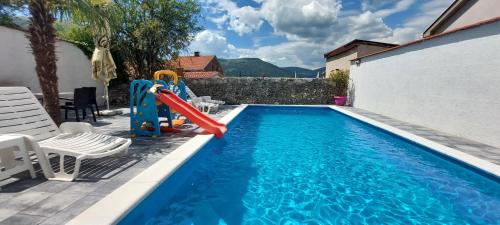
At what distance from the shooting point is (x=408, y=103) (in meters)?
9.14

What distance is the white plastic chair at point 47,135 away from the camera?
3248mm

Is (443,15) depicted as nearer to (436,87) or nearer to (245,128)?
(436,87)

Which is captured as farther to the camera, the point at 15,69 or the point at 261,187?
the point at 15,69

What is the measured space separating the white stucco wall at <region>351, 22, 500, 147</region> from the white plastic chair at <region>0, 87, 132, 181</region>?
793 cm

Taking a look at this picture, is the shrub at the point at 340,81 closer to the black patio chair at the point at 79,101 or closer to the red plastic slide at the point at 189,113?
the red plastic slide at the point at 189,113

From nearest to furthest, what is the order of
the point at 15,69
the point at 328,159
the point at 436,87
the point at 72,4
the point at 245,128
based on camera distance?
the point at 72,4 → the point at 328,159 → the point at 436,87 → the point at 15,69 → the point at 245,128

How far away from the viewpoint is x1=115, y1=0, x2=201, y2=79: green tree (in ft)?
43.8

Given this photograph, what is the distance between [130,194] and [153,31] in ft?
40.6

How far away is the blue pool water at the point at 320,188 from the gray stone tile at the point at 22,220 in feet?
2.44

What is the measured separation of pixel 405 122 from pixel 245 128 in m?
5.80

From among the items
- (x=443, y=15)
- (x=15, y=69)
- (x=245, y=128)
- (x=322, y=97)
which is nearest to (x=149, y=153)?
(x=245, y=128)

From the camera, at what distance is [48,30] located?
5.01m

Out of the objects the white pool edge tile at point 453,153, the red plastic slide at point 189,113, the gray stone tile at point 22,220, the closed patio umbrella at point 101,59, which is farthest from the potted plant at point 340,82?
the gray stone tile at point 22,220

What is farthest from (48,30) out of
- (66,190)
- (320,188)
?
(320,188)
